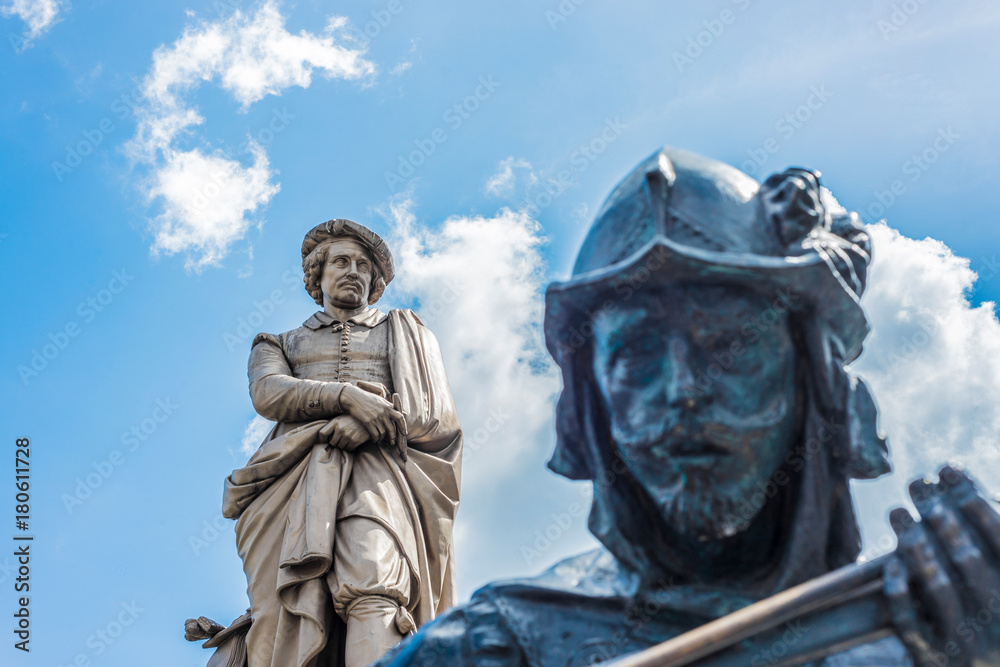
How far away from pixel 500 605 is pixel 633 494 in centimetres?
32

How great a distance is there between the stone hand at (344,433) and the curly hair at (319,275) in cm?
141

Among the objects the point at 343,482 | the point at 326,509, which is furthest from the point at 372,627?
the point at 343,482

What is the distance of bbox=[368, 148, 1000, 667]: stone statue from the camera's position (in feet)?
6.36

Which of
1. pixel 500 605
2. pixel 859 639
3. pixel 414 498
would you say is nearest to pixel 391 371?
pixel 414 498

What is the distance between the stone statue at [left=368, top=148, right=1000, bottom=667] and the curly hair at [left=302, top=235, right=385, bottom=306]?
579 cm

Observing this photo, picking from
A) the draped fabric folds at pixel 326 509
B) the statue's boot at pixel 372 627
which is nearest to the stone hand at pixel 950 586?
the statue's boot at pixel 372 627

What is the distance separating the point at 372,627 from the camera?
19.2 feet

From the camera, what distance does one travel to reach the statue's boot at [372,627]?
5727 millimetres

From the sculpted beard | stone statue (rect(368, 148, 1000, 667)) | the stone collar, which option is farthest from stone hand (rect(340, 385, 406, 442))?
the sculpted beard

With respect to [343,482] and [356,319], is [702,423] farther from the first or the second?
[356,319]

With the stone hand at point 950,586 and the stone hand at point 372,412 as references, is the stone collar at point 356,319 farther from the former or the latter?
the stone hand at point 950,586

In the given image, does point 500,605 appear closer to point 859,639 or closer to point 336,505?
point 859,639

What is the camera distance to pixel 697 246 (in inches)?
79.0

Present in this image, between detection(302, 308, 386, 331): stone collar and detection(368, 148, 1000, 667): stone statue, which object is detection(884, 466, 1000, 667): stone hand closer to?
detection(368, 148, 1000, 667): stone statue
